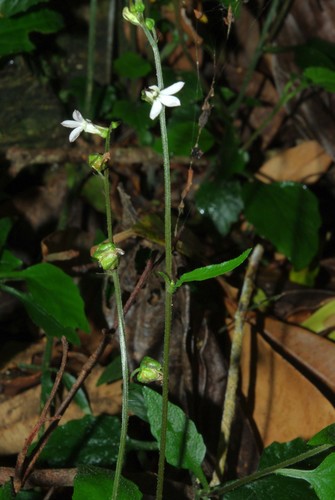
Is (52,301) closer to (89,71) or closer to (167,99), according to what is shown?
(167,99)

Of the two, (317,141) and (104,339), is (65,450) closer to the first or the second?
(104,339)

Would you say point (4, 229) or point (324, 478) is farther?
point (4, 229)

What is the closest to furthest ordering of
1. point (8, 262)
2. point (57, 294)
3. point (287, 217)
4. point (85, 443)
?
point (85, 443), point (57, 294), point (8, 262), point (287, 217)

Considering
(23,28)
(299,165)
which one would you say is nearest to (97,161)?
(23,28)

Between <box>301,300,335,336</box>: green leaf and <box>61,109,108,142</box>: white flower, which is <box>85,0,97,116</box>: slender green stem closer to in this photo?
<box>301,300,335,336</box>: green leaf

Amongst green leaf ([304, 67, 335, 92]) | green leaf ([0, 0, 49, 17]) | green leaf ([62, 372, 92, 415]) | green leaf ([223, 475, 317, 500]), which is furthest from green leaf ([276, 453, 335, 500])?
green leaf ([0, 0, 49, 17])

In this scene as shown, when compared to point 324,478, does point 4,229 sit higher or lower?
higher
